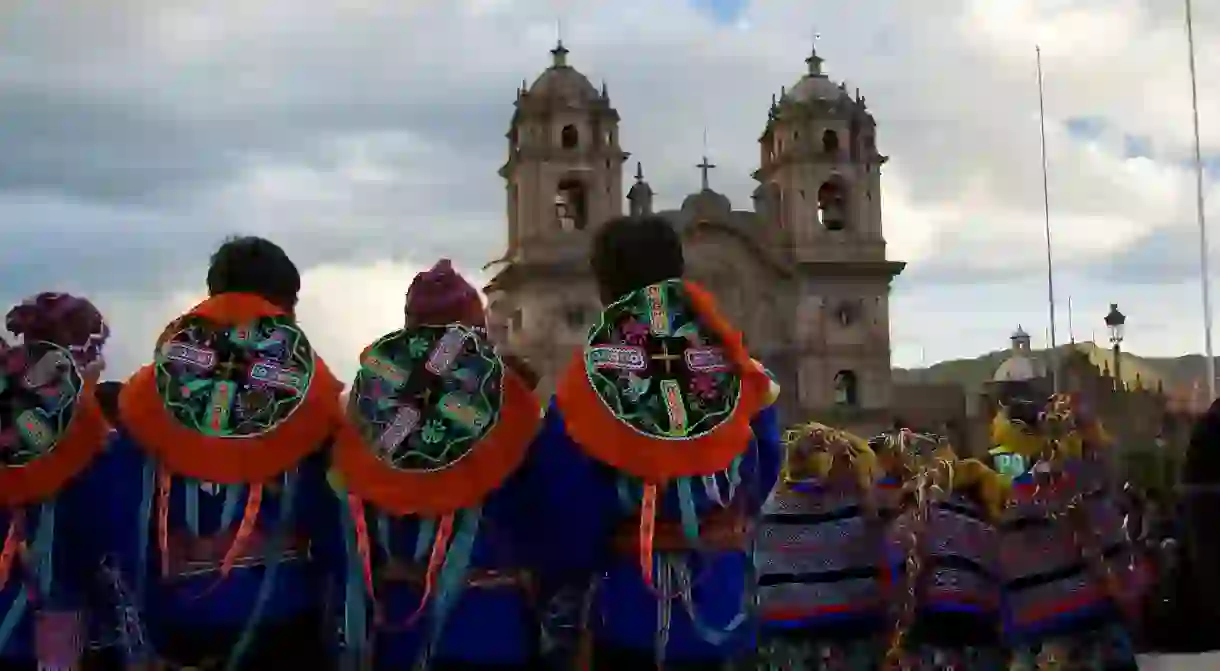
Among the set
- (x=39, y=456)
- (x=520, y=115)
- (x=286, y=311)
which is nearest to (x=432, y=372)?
(x=286, y=311)

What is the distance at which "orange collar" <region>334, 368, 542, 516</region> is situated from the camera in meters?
3.68

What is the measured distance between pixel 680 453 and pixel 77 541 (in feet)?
5.69

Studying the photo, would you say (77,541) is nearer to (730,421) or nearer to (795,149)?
(730,421)

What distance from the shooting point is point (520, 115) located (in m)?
42.6

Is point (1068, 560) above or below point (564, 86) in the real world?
below

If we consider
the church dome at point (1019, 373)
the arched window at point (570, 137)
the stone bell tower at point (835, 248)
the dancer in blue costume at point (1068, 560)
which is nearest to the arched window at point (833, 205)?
the stone bell tower at point (835, 248)

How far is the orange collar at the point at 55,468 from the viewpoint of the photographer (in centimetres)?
391

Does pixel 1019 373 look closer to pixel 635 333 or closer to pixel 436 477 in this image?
pixel 635 333

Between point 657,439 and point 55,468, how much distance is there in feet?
5.55

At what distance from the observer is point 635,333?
12.1 ft

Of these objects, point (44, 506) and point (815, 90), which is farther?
point (815, 90)

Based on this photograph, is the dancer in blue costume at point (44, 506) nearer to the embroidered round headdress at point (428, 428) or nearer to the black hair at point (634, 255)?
the embroidered round headdress at point (428, 428)

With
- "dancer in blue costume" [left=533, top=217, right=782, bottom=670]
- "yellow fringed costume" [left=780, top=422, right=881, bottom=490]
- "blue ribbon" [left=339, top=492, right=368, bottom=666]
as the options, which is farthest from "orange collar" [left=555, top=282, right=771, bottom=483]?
"yellow fringed costume" [left=780, top=422, right=881, bottom=490]

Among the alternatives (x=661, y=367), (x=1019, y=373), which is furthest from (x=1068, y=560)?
(x=661, y=367)
